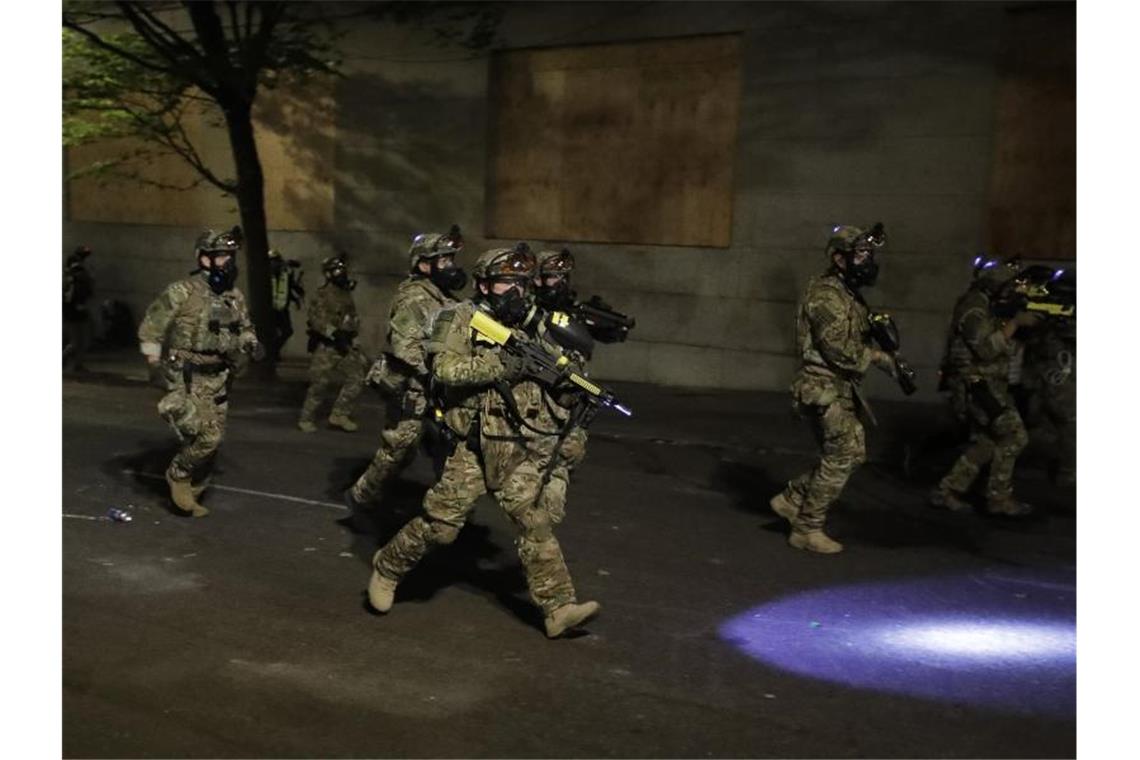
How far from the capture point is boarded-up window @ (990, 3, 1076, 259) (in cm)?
1144

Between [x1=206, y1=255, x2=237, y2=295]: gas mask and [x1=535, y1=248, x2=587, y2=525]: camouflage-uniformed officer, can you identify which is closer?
[x1=535, y1=248, x2=587, y2=525]: camouflage-uniformed officer

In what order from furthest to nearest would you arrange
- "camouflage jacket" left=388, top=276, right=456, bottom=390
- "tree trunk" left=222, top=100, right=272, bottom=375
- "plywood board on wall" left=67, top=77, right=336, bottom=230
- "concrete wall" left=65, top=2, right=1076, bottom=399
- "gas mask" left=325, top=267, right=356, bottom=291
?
"plywood board on wall" left=67, top=77, right=336, bottom=230 → "concrete wall" left=65, top=2, right=1076, bottom=399 → "tree trunk" left=222, top=100, right=272, bottom=375 → "gas mask" left=325, top=267, right=356, bottom=291 → "camouflage jacket" left=388, top=276, right=456, bottom=390

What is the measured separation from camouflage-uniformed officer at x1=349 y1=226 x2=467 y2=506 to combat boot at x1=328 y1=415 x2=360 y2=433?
12.1 ft

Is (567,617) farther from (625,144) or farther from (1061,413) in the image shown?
(625,144)

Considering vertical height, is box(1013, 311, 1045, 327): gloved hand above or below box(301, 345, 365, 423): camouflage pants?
above

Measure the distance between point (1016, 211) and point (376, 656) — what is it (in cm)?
918

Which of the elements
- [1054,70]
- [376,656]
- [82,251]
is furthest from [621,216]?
[376,656]

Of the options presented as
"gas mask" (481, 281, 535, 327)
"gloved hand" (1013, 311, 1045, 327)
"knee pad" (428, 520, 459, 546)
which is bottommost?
"knee pad" (428, 520, 459, 546)

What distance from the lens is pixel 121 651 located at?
515 centimetres

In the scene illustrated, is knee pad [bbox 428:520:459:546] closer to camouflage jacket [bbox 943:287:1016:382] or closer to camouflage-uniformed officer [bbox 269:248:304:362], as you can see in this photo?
camouflage jacket [bbox 943:287:1016:382]

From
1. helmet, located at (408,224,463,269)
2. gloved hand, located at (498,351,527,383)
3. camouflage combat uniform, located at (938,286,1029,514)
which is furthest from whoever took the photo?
camouflage combat uniform, located at (938,286,1029,514)

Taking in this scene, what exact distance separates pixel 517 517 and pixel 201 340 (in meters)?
2.91

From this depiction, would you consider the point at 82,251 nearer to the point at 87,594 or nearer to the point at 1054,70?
the point at 87,594

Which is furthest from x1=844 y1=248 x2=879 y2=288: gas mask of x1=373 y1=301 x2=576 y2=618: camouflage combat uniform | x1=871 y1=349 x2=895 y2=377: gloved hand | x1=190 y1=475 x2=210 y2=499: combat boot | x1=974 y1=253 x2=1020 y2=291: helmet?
x1=190 y1=475 x2=210 y2=499: combat boot
